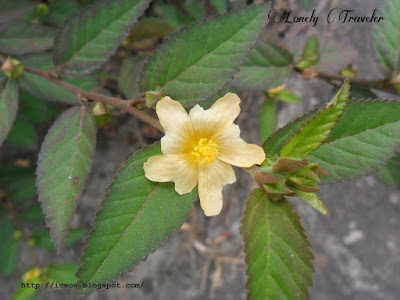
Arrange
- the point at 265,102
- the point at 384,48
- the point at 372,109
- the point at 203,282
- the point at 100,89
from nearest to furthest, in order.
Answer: the point at 372,109 < the point at 384,48 < the point at 100,89 < the point at 265,102 < the point at 203,282

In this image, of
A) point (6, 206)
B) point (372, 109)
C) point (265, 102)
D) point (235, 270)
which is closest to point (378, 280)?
point (235, 270)

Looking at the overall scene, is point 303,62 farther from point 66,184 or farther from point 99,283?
point 99,283

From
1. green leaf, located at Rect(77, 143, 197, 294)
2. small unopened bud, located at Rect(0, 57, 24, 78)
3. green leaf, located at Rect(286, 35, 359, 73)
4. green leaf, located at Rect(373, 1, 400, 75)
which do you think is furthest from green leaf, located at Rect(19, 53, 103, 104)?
Result: green leaf, located at Rect(373, 1, 400, 75)

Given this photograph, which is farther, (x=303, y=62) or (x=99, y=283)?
(x=303, y=62)

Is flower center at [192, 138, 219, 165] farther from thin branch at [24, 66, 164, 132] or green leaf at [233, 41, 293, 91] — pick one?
green leaf at [233, 41, 293, 91]

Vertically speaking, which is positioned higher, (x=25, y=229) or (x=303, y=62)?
(x=303, y=62)

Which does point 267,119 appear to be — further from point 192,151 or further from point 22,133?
point 22,133
